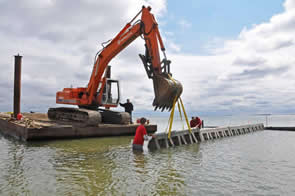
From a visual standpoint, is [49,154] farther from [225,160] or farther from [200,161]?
[225,160]

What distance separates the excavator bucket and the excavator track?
18.4 ft

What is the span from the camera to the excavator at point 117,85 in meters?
11.8

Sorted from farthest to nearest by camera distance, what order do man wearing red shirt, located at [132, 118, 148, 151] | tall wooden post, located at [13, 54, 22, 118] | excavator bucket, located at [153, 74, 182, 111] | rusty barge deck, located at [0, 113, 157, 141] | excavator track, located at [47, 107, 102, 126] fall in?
1. tall wooden post, located at [13, 54, 22, 118]
2. excavator track, located at [47, 107, 102, 126]
3. rusty barge deck, located at [0, 113, 157, 141]
4. excavator bucket, located at [153, 74, 182, 111]
5. man wearing red shirt, located at [132, 118, 148, 151]

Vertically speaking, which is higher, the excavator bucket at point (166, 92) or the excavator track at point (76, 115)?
the excavator bucket at point (166, 92)

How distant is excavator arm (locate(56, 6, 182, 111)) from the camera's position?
1167 centimetres

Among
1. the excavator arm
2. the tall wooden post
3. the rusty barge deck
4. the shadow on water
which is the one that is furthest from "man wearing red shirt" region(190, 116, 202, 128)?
the tall wooden post

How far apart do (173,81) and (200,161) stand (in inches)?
157

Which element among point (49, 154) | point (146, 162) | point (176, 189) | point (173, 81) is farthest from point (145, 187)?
point (173, 81)

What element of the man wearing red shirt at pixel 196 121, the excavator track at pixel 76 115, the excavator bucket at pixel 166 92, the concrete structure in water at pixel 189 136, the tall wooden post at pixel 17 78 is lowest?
the concrete structure in water at pixel 189 136

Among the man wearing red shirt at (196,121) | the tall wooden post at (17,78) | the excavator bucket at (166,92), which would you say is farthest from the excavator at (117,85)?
the man wearing red shirt at (196,121)

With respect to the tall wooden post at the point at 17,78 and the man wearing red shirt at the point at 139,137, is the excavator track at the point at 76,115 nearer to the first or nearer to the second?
the tall wooden post at the point at 17,78

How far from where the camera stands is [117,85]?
60.9 feet

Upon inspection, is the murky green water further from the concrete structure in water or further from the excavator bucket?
the excavator bucket

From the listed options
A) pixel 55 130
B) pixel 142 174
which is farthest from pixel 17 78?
pixel 142 174
